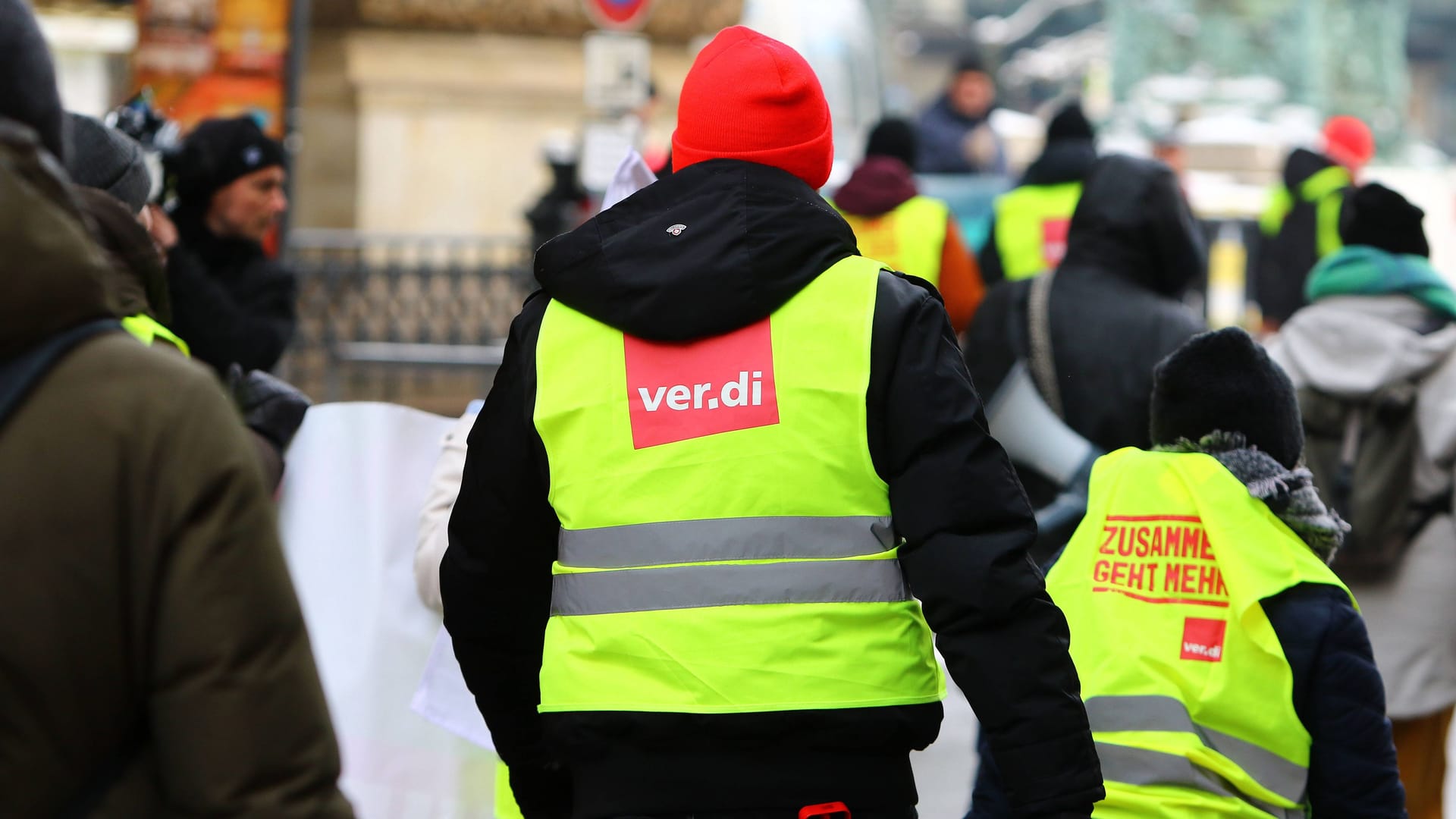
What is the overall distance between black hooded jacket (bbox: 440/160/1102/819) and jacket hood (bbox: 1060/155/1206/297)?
2.65 m

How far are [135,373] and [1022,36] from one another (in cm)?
7737

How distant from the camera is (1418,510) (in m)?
5.27

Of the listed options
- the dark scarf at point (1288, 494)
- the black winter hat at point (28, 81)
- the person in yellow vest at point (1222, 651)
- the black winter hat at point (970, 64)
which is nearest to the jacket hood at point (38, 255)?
the black winter hat at point (28, 81)

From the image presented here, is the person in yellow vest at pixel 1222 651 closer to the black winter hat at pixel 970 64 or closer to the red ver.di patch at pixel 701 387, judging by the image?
the red ver.di patch at pixel 701 387

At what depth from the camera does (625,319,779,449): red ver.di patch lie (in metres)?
2.93

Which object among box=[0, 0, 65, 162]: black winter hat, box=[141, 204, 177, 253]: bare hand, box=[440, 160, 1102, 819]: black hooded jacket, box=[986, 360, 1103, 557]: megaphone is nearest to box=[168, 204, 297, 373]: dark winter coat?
box=[141, 204, 177, 253]: bare hand

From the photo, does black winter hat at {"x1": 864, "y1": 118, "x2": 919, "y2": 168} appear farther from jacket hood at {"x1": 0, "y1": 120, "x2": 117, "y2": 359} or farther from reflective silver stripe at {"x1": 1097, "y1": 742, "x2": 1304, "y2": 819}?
jacket hood at {"x1": 0, "y1": 120, "x2": 117, "y2": 359}

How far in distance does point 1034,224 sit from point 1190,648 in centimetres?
417

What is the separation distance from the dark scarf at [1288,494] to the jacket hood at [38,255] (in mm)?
2226

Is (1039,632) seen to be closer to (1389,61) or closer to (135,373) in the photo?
(135,373)

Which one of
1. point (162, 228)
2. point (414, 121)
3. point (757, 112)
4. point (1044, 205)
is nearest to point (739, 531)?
point (757, 112)

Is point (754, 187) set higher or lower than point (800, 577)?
higher

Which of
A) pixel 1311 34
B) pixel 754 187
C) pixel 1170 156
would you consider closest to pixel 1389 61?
pixel 1311 34

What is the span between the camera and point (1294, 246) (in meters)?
11.1
